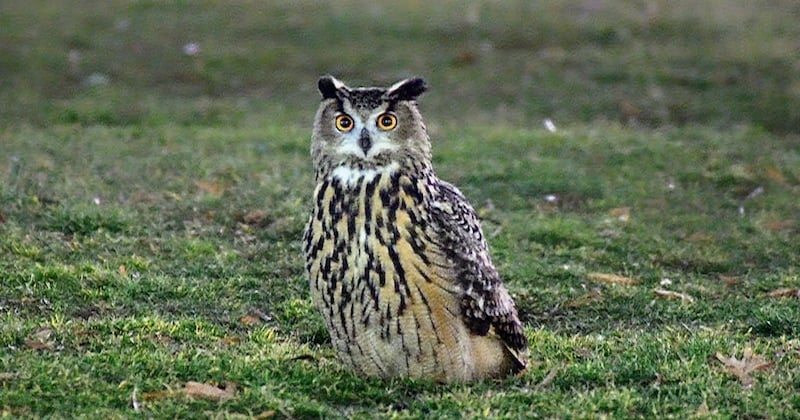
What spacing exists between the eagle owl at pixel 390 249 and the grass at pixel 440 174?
21 centimetres

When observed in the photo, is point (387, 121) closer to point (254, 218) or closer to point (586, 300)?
point (586, 300)

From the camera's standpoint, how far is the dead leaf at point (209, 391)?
5961 mm

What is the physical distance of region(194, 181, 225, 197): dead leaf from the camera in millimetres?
11195

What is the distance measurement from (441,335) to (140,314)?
2401 millimetres

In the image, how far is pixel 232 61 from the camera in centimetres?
1803

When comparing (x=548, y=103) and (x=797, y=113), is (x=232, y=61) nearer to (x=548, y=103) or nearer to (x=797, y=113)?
(x=548, y=103)

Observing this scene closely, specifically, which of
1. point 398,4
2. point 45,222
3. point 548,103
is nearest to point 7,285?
point 45,222

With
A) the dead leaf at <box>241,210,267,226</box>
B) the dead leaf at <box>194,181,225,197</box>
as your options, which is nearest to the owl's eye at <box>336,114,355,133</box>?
the dead leaf at <box>241,210,267,226</box>

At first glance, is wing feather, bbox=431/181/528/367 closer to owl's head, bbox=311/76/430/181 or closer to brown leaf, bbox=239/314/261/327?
owl's head, bbox=311/76/430/181

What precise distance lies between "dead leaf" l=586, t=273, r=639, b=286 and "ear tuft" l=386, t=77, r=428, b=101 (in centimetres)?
332

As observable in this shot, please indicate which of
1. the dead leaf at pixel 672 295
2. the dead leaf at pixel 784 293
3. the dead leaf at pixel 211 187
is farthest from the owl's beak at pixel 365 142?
the dead leaf at pixel 211 187

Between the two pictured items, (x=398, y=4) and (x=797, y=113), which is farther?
(x=398, y=4)

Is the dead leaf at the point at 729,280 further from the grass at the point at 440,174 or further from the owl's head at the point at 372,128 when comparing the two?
the owl's head at the point at 372,128

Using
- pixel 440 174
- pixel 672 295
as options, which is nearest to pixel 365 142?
pixel 672 295
